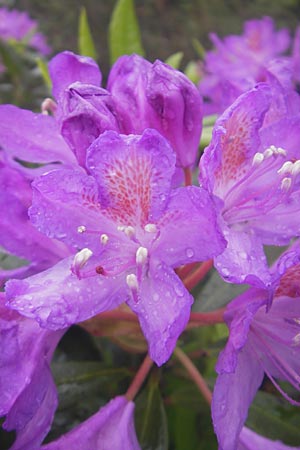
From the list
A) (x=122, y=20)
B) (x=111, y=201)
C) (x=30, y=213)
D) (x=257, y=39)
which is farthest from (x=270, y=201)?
(x=257, y=39)

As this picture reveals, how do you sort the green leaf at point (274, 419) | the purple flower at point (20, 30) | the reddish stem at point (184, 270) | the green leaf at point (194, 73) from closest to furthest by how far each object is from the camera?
the reddish stem at point (184, 270), the green leaf at point (274, 419), the green leaf at point (194, 73), the purple flower at point (20, 30)

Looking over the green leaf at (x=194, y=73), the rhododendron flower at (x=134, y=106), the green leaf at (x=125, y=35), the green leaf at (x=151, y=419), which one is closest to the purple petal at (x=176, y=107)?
the rhododendron flower at (x=134, y=106)

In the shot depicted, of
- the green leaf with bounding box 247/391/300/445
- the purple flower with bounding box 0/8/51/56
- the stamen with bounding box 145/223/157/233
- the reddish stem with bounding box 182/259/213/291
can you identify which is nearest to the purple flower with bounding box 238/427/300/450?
the green leaf with bounding box 247/391/300/445

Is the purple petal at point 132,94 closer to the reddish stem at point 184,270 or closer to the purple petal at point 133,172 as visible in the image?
the purple petal at point 133,172

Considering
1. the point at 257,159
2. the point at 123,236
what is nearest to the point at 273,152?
the point at 257,159

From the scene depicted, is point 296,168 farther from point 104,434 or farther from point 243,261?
point 104,434

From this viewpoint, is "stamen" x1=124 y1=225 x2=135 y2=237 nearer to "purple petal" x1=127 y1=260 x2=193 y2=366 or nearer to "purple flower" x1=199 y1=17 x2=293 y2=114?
"purple petal" x1=127 y1=260 x2=193 y2=366

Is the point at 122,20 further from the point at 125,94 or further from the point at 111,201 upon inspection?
the point at 111,201
